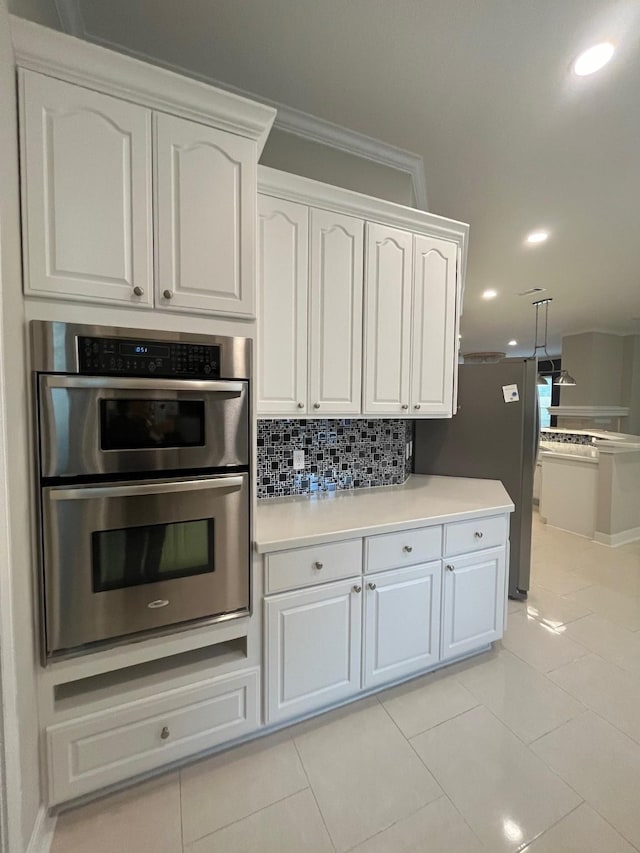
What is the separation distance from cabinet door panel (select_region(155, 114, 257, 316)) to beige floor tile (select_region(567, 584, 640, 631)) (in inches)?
127

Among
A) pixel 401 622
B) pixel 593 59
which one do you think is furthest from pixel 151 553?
pixel 593 59

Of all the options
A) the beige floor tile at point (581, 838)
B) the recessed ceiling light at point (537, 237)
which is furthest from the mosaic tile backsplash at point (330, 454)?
the recessed ceiling light at point (537, 237)

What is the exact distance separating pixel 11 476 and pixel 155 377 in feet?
1.68

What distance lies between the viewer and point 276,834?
1282 millimetres

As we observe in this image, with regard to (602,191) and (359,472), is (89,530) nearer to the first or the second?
(359,472)

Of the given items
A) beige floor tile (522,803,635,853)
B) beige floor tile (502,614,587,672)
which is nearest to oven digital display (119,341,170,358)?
beige floor tile (522,803,635,853)

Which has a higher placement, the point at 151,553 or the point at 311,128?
the point at 311,128

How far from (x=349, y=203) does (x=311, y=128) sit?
0.60 metres

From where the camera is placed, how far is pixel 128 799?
1388 millimetres

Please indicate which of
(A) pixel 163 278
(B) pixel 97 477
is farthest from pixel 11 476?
(A) pixel 163 278

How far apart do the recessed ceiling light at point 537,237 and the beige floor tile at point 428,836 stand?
3.93 meters

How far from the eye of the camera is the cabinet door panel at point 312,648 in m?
1.60

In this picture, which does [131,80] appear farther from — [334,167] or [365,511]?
[365,511]

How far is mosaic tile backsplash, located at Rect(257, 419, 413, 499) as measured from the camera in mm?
2182
